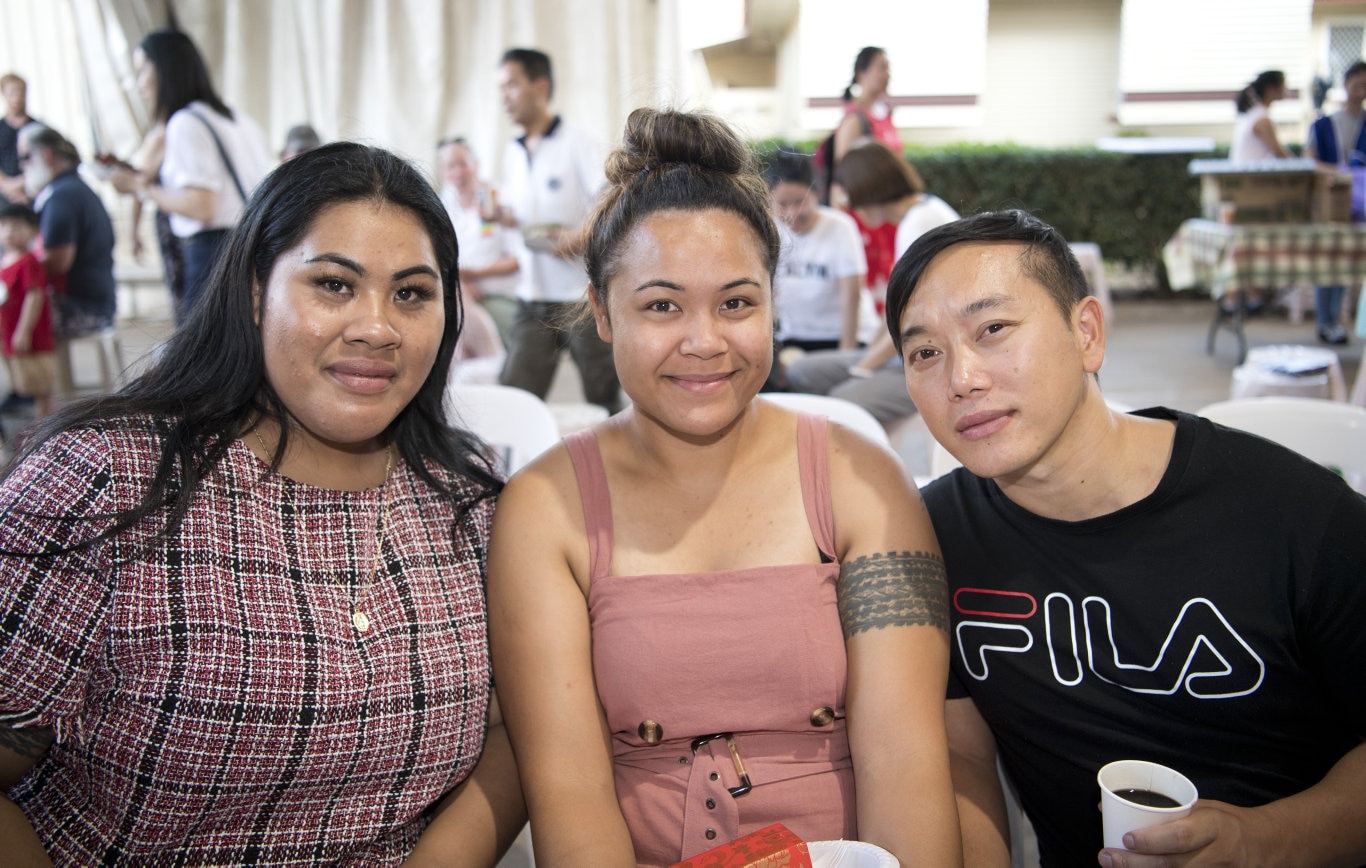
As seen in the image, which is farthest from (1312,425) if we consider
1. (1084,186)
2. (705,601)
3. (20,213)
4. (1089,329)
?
(1084,186)

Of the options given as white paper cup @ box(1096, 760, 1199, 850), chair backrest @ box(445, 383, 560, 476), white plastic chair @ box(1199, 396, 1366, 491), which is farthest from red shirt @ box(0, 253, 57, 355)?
white paper cup @ box(1096, 760, 1199, 850)

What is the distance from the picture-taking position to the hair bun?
1.89m

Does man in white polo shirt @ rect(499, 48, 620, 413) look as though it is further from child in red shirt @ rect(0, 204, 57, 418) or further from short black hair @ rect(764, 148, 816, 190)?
child in red shirt @ rect(0, 204, 57, 418)

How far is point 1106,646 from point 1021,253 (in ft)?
2.14

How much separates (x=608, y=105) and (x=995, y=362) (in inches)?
164

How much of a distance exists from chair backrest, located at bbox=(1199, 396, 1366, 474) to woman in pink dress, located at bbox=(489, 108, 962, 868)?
1350 millimetres

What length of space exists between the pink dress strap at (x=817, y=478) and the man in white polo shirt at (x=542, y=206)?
9.64 ft

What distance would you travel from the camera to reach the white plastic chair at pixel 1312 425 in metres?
2.58

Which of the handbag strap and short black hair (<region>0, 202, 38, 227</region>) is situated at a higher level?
the handbag strap

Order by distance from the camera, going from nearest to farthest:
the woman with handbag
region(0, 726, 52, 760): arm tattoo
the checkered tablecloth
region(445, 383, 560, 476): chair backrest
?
region(0, 726, 52, 760): arm tattoo, region(445, 383, 560, 476): chair backrest, the woman with handbag, the checkered tablecloth

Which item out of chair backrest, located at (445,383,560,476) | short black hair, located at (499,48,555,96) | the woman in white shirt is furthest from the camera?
the woman in white shirt

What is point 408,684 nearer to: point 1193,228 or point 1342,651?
point 1342,651

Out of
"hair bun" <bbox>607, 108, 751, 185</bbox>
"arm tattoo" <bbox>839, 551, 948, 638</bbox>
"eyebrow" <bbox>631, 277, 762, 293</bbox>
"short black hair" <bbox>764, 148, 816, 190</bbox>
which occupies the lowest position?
"arm tattoo" <bbox>839, 551, 948, 638</bbox>

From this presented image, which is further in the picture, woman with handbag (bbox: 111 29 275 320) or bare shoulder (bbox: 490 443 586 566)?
woman with handbag (bbox: 111 29 275 320)
